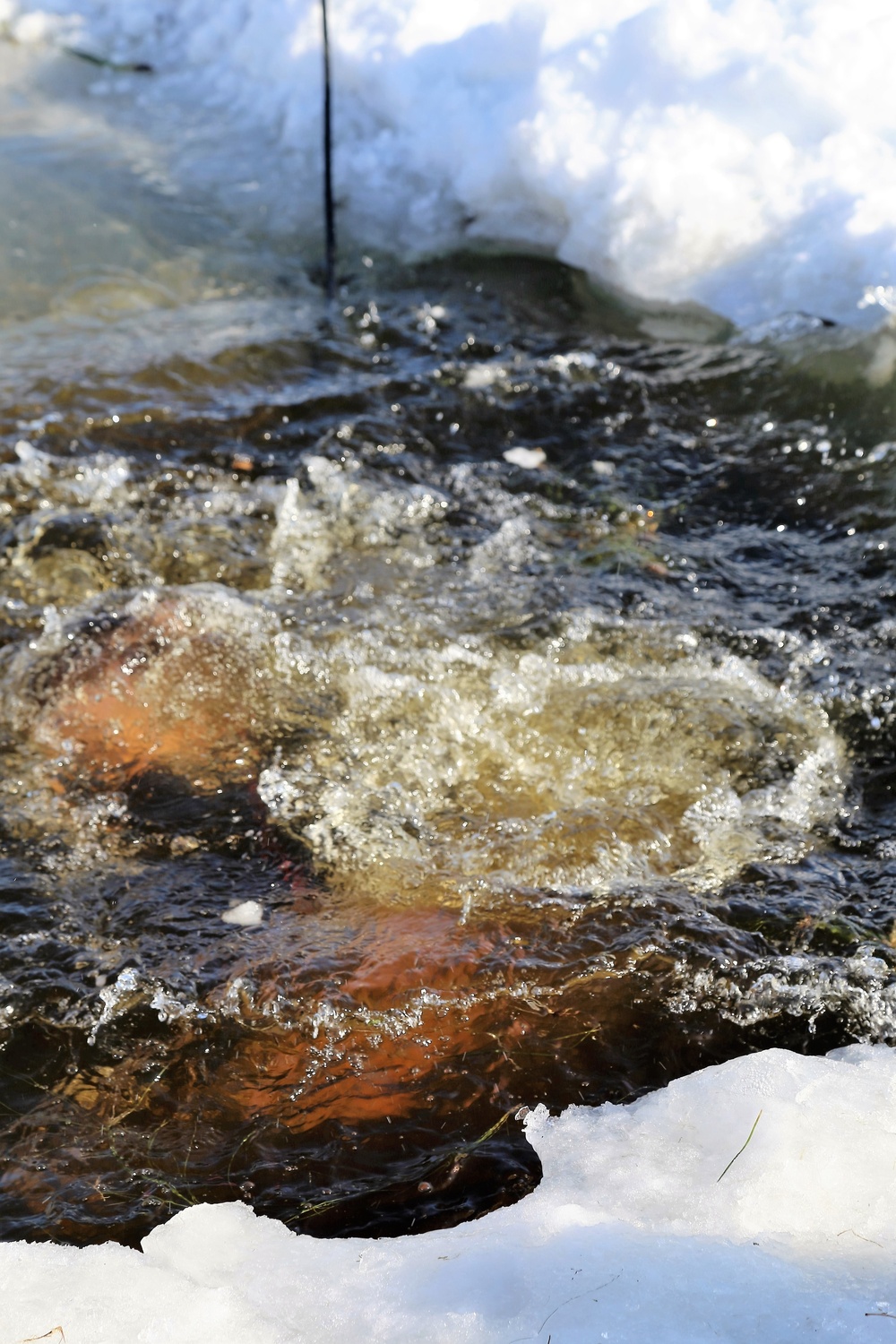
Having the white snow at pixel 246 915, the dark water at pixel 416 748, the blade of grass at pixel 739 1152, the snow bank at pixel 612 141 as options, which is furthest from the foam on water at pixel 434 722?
the snow bank at pixel 612 141

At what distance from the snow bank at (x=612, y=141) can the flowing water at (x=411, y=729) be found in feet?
1.11

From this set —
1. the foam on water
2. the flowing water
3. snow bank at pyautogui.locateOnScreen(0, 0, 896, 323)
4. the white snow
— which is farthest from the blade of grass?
snow bank at pyautogui.locateOnScreen(0, 0, 896, 323)

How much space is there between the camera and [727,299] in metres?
4.56

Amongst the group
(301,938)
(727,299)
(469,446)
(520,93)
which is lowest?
(301,938)

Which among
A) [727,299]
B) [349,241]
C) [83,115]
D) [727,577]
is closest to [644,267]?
[727,299]

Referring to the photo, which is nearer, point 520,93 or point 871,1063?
point 871,1063

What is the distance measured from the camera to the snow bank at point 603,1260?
1.51 metres

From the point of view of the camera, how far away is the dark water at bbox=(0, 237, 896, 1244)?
207 centimetres

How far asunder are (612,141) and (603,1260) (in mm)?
4560

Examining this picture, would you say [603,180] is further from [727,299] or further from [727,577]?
[727,577]

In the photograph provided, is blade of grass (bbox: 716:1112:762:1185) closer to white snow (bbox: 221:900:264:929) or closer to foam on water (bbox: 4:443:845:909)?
foam on water (bbox: 4:443:845:909)

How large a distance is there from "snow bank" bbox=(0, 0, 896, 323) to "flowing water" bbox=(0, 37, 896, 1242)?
34 cm

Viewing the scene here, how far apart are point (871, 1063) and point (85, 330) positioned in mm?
4148

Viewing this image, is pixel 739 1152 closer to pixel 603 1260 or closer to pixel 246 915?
pixel 603 1260
